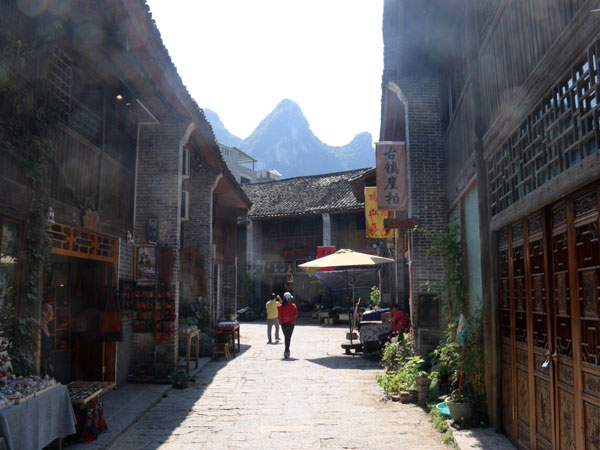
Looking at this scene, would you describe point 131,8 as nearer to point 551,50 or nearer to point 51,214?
point 51,214

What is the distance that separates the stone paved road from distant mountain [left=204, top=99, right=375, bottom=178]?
125552 mm

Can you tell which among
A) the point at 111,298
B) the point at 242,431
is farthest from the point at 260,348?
the point at 242,431

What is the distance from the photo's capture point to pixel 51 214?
6.28 meters

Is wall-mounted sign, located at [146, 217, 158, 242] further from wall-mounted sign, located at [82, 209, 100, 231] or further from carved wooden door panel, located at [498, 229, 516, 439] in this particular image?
carved wooden door panel, located at [498, 229, 516, 439]

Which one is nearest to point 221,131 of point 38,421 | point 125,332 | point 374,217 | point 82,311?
point 374,217

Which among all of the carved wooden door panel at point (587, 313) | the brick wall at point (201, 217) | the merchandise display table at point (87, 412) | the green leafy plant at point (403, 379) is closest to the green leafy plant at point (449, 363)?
the green leafy plant at point (403, 379)

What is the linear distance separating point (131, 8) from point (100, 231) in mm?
3482

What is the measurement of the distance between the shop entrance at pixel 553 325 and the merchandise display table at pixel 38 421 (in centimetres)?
434

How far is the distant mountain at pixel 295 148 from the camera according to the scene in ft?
461

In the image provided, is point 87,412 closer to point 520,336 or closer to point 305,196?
point 520,336

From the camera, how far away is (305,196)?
32531 mm

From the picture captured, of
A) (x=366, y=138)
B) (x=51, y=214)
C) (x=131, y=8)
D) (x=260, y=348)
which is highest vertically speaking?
(x=366, y=138)

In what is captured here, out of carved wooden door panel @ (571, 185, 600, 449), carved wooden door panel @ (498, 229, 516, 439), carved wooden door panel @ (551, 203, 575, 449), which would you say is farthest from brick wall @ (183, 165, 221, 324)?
carved wooden door panel @ (571, 185, 600, 449)

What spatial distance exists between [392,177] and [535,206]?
21.9 feet
